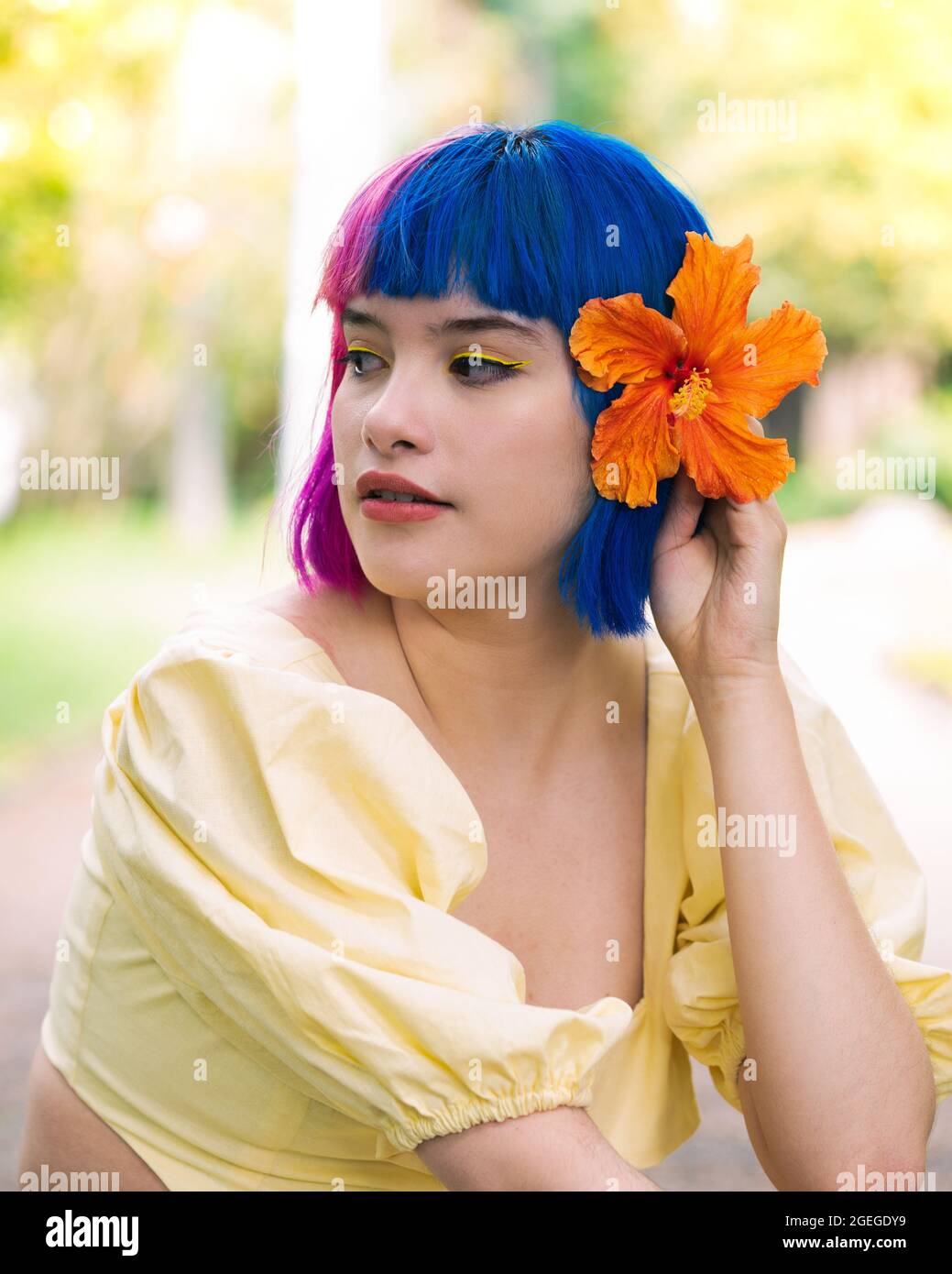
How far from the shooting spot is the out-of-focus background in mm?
8672

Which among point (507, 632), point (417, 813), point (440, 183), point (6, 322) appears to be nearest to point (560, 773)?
point (507, 632)

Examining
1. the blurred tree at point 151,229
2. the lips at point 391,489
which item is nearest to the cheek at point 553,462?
the lips at point 391,489

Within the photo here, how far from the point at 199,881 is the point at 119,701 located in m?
0.44

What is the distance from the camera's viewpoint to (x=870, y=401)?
20.0 metres

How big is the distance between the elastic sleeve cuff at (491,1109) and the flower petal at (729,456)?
3.08 feet

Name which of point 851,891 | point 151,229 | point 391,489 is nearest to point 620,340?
point 391,489

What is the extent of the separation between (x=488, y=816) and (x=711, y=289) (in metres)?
0.90

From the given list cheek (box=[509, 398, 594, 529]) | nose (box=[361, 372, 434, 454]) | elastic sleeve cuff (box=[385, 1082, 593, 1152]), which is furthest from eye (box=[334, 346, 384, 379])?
elastic sleeve cuff (box=[385, 1082, 593, 1152])

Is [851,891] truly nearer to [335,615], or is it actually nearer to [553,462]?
[553,462]

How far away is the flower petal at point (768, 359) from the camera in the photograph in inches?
86.3

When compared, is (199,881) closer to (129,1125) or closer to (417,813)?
(417,813)

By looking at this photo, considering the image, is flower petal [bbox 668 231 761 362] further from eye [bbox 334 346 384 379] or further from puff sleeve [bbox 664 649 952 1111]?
puff sleeve [bbox 664 649 952 1111]

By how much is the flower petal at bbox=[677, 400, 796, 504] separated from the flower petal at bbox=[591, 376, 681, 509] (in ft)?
0.11

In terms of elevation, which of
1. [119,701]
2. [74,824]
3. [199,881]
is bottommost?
[74,824]
